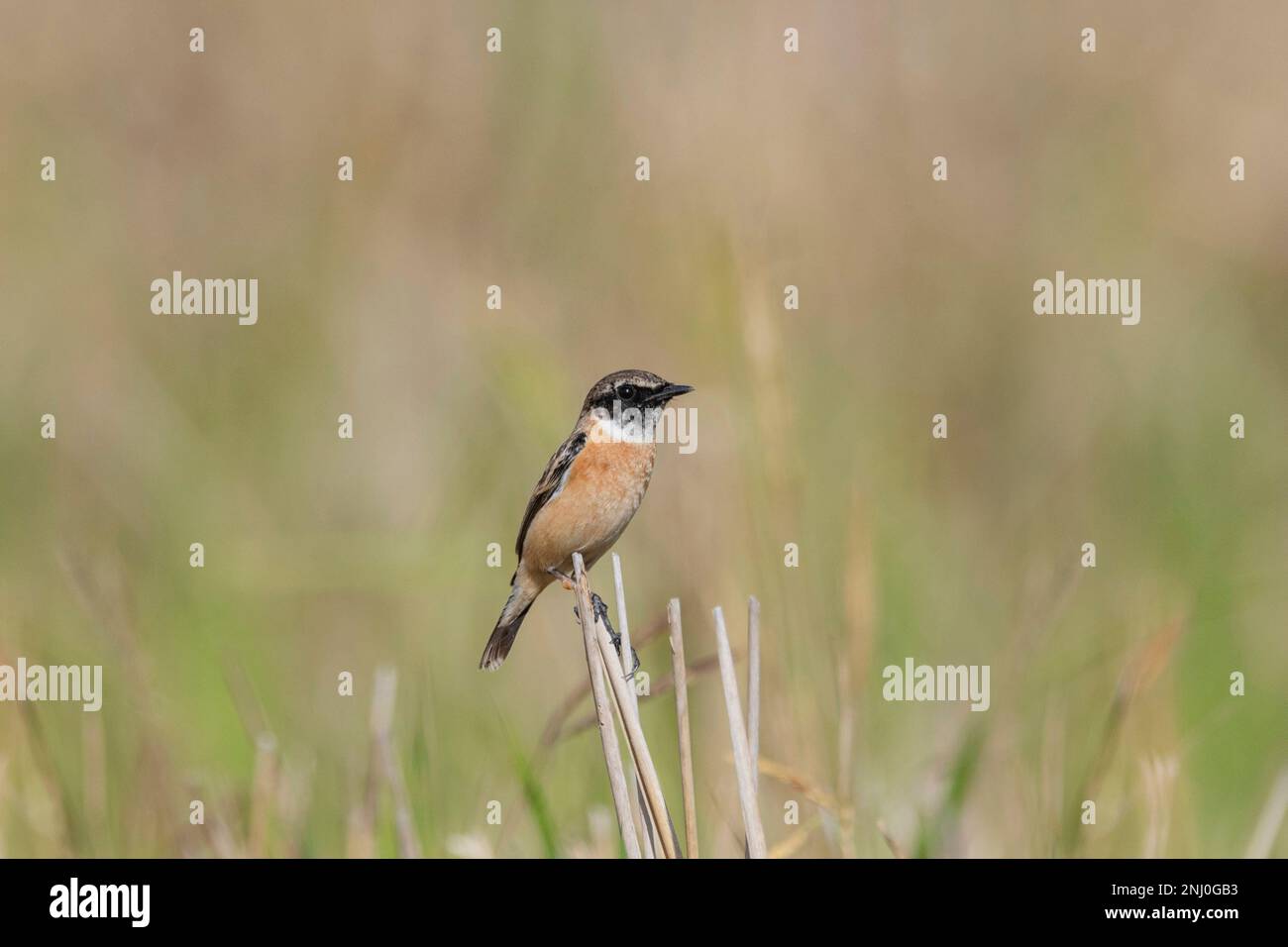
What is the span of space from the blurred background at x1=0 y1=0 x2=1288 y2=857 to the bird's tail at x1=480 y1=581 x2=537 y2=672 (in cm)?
31

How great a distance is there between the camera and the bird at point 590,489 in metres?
4.94

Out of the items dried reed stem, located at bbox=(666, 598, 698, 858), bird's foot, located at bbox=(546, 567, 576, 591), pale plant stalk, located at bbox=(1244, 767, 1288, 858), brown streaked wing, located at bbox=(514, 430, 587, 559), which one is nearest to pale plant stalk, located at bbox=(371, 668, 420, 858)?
dried reed stem, located at bbox=(666, 598, 698, 858)

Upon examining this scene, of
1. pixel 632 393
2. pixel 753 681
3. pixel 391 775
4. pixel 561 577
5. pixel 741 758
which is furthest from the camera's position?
pixel 632 393

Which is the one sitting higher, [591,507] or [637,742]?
[591,507]

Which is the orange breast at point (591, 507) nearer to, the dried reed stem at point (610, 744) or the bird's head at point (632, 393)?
the bird's head at point (632, 393)

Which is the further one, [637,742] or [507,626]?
[507,626]

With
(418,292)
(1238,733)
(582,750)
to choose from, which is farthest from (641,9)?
(1238,733)

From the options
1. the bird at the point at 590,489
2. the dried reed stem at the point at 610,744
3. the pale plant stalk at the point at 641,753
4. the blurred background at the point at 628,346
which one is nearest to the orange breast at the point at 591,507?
the bird at the point at 590,489

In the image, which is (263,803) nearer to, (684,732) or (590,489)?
(684,732)

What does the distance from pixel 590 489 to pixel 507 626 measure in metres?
0.65

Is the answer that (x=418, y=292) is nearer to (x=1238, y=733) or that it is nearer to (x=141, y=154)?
Answer: (x=141, y=154)

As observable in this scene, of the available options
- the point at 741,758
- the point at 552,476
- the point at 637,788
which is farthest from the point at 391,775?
the point at 552,476

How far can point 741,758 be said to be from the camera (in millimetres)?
3184

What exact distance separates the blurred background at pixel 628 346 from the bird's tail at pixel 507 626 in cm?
31
